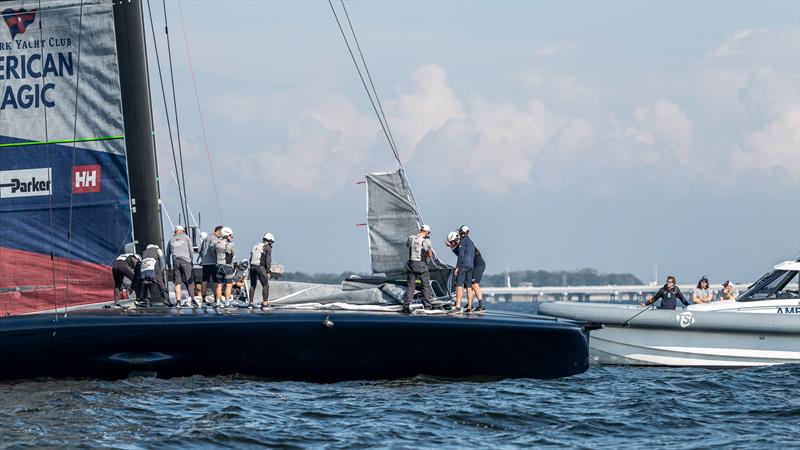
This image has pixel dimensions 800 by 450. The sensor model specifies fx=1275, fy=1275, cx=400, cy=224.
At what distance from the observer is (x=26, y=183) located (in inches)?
789

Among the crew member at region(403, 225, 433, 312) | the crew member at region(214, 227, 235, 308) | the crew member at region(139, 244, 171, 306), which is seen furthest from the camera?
the crew member at region(214, 227, 235, 308)

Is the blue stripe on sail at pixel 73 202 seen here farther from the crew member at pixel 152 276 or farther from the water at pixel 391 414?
the water at pixel 391 414

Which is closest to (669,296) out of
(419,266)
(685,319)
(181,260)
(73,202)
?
(685,319)

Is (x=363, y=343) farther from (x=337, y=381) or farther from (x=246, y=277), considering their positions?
(x=246, y=277)

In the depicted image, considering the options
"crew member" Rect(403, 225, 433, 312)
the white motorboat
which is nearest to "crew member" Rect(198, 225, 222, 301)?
"crew member" Rect(403, 225, 433, 312)

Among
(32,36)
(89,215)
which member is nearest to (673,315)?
(89,215)

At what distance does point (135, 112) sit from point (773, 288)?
12.7 meters

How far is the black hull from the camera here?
17.5 metres

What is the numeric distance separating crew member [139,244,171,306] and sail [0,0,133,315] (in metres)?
0.54

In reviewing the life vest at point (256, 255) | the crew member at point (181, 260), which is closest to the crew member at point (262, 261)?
the life vest at point (256, 255)

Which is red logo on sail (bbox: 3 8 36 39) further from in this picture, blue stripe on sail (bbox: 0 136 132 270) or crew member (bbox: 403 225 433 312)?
crew member (bbox: 403 225 433 312)

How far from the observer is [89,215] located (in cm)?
2002

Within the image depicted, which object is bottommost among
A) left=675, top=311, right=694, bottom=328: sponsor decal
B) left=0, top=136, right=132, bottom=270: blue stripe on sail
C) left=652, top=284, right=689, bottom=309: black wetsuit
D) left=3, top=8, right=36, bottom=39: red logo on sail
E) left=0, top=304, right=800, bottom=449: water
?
left=0, top=304, right=800, bottom=449: water

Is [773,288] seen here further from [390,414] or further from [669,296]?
[390,414]
